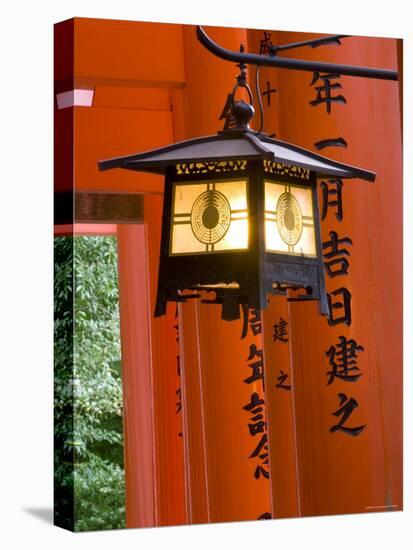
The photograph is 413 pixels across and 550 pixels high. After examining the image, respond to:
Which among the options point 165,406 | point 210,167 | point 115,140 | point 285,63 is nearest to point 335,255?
point 165,406

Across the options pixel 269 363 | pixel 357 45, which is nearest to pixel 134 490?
pixel 269 363

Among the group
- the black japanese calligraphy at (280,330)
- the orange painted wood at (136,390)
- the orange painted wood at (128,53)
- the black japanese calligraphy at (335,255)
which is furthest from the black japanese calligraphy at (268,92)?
the black japanese calligraphy at (280,330)

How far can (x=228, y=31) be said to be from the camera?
7.74 metres

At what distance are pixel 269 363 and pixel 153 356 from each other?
75 cm

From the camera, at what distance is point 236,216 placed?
534 centimetres

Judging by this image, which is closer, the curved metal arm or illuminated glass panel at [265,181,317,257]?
illuminated glass panel at [265,181,317,257]

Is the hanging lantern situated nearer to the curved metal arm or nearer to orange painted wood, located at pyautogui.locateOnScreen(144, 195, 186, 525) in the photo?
the curved metal arm

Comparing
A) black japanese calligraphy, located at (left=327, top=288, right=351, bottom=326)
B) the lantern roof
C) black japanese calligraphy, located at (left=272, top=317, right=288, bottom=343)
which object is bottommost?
black japanese calligraphy, located at (left=272, top=317, right=288, bottom=343)

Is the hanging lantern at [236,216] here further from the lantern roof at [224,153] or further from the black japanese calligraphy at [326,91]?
the black japanese calligraphy at [326,91]

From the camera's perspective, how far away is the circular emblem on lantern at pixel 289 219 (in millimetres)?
5480

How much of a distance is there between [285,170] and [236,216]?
0.38m

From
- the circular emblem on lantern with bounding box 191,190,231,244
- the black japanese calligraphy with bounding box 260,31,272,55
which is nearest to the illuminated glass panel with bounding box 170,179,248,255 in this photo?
the circular emblem on lantern with bounding box 191,190,231,244

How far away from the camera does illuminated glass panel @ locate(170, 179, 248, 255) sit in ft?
17.5

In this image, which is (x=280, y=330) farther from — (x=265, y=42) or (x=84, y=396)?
(x=265, y=42)
